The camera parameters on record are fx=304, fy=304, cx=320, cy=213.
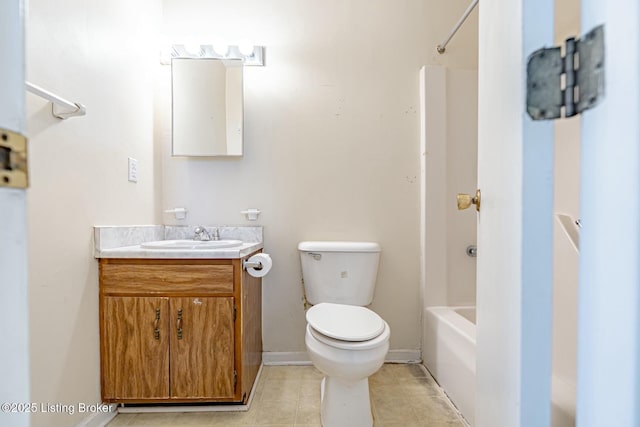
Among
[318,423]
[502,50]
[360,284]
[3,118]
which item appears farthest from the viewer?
[360,284]

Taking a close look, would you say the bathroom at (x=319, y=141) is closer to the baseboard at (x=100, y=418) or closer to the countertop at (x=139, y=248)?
the countertop at (x=139, y=248)

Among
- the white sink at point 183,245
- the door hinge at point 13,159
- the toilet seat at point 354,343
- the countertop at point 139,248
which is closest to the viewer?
the door hinge at point 13,159

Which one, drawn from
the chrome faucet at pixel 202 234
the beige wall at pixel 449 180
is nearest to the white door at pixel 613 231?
the beige wall at pixel 449 180

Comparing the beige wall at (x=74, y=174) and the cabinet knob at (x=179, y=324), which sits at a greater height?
the beige wall at (x=74, y=174)

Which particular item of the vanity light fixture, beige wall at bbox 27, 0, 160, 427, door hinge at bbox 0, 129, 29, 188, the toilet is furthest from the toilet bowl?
the vanity light fixture

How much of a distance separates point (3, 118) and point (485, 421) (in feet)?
3.15

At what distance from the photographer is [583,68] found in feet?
1.23

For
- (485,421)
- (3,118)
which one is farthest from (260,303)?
(3,118)

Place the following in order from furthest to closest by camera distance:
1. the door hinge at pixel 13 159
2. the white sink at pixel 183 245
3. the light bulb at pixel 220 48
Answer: the light bulb at pixel 220 48
the white sink at pixel 183 245
the door hinge at pixel 13 159

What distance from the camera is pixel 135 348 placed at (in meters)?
1.33

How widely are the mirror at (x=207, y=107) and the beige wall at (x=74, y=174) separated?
0.25 meters

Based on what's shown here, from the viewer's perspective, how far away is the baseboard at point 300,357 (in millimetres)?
1867

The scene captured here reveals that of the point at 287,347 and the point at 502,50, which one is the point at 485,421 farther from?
the point at 287,347

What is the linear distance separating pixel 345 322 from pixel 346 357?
183mm
